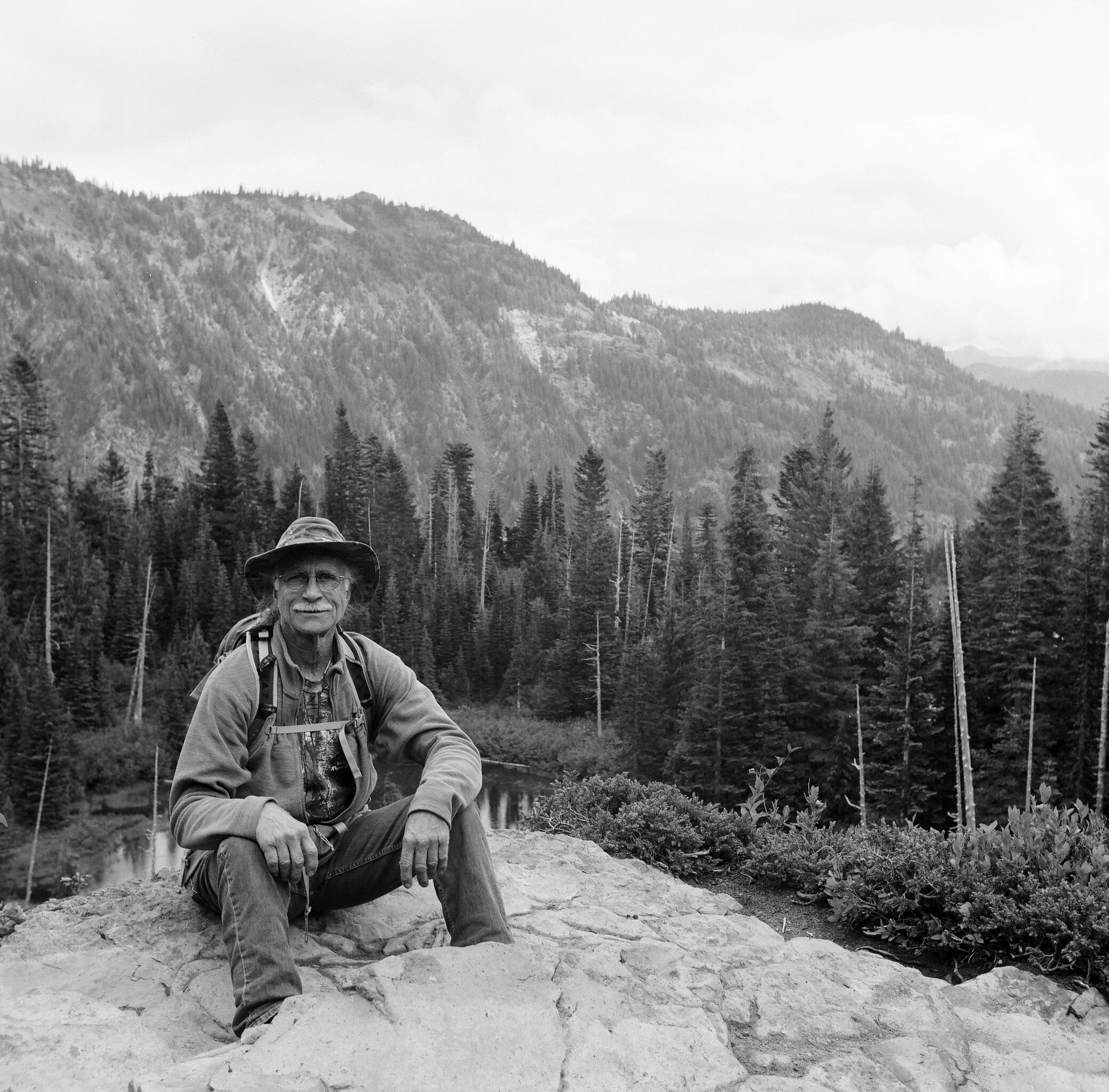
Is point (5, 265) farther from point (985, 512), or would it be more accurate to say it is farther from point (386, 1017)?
point (386, 1017)

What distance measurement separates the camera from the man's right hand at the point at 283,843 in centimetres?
404

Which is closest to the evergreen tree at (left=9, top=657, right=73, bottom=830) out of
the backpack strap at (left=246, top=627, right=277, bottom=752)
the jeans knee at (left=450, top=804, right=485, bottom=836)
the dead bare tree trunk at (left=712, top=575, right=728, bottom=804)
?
the dead bare tree trunk at (left=712, top=575, right=728, bottom=804)

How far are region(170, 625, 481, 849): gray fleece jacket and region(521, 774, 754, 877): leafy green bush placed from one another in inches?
126

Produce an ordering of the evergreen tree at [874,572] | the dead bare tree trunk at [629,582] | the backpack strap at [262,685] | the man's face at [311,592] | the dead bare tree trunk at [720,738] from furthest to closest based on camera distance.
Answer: the dead bare tree trunk at [629,582], the evergreen tree at [874,572], the dead bare tree trunk at [720,738], the man's face at [311,592], the backpack strap at [262,685]

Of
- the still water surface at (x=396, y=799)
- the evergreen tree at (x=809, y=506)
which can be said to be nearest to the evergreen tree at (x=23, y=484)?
the still water surface at (x=396, y=799)

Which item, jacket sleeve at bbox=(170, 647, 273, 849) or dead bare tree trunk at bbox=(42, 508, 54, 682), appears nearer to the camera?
jacket sleeve at bbox=(170, 647, 273, 849)

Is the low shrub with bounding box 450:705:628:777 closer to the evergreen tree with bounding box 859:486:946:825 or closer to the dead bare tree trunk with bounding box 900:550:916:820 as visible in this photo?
the evergreen tree with bounding box 859:486:946:825

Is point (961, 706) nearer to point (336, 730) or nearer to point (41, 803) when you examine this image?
point (336, 730)

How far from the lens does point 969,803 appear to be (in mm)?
24609

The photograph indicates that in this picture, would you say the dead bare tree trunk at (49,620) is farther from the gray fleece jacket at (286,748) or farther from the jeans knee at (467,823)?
the jeans knee at (467,823)

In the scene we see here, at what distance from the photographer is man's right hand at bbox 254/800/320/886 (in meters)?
4.04

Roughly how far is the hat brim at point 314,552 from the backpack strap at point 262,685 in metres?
0.40

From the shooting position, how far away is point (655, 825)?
7730 mm

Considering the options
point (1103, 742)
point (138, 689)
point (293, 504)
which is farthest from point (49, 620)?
point (1103, 742)
